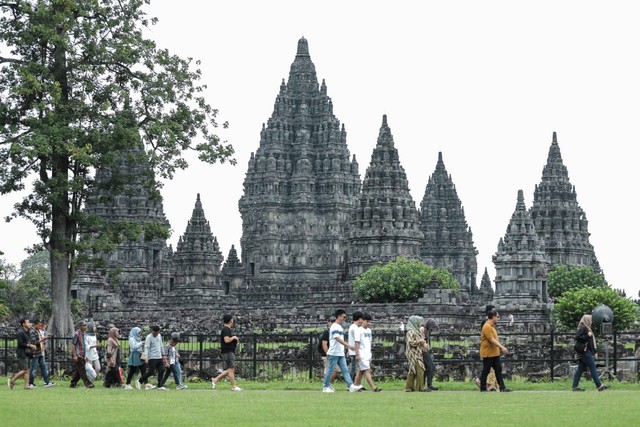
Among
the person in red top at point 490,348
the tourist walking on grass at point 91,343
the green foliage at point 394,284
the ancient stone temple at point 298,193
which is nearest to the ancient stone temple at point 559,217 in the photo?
the ancient stone temple at point 298,193

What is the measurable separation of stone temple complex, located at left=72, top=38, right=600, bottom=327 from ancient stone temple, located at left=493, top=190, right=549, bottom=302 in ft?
0.79

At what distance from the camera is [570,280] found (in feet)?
396

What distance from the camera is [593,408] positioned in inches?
1008

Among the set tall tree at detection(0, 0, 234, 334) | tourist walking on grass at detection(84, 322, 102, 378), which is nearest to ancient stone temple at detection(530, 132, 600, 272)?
tall tree at detection(0, 0, 234, 334)

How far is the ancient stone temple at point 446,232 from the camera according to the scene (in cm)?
14800

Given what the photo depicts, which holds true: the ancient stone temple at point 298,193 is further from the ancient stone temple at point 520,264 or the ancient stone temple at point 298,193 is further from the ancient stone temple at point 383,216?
the ancient stone temple at point 520,264


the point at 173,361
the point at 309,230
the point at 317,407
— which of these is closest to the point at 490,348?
the point at 317,407

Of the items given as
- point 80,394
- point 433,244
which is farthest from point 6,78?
point 433,244

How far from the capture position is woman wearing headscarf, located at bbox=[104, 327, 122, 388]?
115ft

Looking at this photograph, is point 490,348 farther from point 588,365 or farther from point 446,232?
point 446,232

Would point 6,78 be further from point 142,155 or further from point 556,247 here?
point 556,247

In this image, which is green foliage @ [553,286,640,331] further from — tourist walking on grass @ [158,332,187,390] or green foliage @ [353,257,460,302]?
tourist walking on grass @ [158,332,187,390]

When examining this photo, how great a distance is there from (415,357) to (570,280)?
91.1 metres

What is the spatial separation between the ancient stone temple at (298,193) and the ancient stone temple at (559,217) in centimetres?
2052
